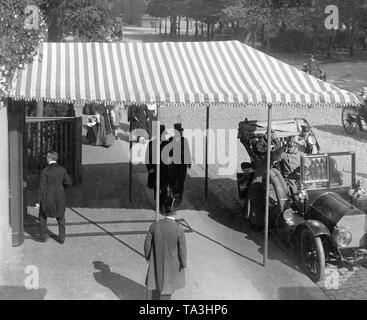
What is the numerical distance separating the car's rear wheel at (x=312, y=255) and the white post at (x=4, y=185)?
4489 mm

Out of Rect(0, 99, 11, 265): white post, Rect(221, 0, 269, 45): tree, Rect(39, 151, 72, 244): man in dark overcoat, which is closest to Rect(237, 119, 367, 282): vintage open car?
Rect(39, 151, 72, 244): man in dark overcoat

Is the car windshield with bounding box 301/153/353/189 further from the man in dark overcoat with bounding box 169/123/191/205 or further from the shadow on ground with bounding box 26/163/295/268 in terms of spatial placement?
the man in dark overcoat with bounding box 169/123/191/205

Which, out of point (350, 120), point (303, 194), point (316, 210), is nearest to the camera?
point (316, 210)

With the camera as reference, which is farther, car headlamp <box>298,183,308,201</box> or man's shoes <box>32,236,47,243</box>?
man's shoes <box>32,236,47,243</box>

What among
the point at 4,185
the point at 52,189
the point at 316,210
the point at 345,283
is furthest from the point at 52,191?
the point at 345,283

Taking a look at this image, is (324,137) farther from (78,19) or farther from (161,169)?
(161,169)

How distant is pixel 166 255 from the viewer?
7.44 metres

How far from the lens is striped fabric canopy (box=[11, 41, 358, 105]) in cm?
927

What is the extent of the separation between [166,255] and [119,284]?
1.74 m

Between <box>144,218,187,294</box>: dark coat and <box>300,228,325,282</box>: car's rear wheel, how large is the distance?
2.33 meters

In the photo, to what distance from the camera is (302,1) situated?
43.0m

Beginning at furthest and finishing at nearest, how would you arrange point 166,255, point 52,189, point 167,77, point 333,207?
point 52,189, point 167,77, point 333,207, point 166,255

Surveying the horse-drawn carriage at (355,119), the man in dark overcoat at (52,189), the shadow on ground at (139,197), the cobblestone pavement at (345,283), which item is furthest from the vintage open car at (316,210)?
the horse-drawn carriage at (355,119)

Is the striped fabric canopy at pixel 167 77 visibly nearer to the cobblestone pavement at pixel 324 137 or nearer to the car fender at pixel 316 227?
the car fender at pixel 316 227
